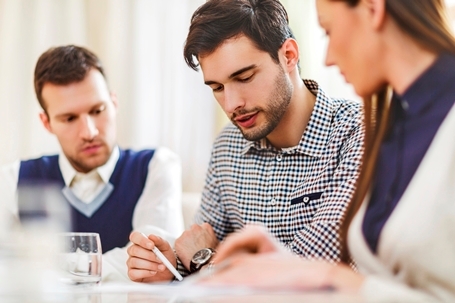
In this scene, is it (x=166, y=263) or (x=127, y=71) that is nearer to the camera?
(x=166, y=263)

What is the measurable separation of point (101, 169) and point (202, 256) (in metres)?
0.80

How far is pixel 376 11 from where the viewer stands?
32.9 inches

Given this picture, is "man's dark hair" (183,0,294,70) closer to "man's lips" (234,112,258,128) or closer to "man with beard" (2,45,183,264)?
"man's lips" (234,112,258,128)

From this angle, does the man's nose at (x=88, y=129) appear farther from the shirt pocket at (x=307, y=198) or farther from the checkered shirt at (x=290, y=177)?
the shirt pocket at (x=307, y=198)

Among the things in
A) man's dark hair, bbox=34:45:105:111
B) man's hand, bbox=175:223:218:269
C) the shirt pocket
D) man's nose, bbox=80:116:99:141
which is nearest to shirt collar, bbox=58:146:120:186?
man's nose, bbox=80:116:99:141

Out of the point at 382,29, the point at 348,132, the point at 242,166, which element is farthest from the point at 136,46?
the point at 382,29

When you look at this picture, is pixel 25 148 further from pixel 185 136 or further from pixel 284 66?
pixel 284 66

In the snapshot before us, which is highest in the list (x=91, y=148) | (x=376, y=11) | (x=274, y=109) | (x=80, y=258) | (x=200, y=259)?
(x=376, y=11)

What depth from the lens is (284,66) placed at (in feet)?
5.38

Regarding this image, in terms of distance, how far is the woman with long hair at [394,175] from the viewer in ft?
2.45

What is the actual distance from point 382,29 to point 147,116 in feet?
7.41

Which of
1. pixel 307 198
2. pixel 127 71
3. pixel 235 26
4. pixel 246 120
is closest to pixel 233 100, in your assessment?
pixel 246 120

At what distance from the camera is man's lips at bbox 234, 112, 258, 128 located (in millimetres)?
1585

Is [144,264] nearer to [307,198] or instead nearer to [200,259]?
[200,259]
